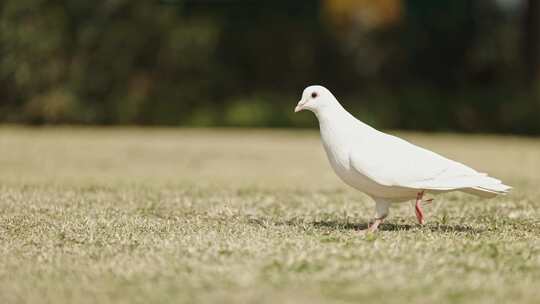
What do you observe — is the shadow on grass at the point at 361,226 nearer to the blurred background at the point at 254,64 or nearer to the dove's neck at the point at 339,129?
the dove's neck at the point at 339,129

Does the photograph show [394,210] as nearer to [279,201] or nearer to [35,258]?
[279,201]

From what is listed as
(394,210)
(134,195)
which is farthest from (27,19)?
(394,210)

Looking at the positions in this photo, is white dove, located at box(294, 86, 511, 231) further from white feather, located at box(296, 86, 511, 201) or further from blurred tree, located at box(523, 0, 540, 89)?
blurred tree, located at box(523, 0, 540, 89)

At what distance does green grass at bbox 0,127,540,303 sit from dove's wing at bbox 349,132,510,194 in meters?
0.37

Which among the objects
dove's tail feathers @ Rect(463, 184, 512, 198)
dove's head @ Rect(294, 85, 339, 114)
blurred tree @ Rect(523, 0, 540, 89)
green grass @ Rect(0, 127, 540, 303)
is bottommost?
green grass @ Rect(0, 127, 540, 303)

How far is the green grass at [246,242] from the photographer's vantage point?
15.5 ft

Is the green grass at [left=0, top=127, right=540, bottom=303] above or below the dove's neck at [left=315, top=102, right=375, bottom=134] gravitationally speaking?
below

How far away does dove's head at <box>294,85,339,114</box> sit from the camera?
679cm

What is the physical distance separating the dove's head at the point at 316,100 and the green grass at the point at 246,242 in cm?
91

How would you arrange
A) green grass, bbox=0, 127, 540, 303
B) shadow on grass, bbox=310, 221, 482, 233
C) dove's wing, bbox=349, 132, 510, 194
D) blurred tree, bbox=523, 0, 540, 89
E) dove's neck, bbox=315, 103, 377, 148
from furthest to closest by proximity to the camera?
blurred tree, bbox=523, 0, 540, 89, shadow on grass, bbox=310, 221, 482, 233, dove's neck, bbox=315, 103, 377, 148, dove's wing, bbox=349, 132, 510, 194, green grass, bbox=0, 127, 540, 303

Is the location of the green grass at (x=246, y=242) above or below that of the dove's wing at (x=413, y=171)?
below

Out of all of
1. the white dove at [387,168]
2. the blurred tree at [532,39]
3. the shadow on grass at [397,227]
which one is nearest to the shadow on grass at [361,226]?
the shadow on grass at [397,227]

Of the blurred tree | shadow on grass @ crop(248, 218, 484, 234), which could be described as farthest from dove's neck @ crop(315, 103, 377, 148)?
the blurred tree

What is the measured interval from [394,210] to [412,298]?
4170 millimetres
